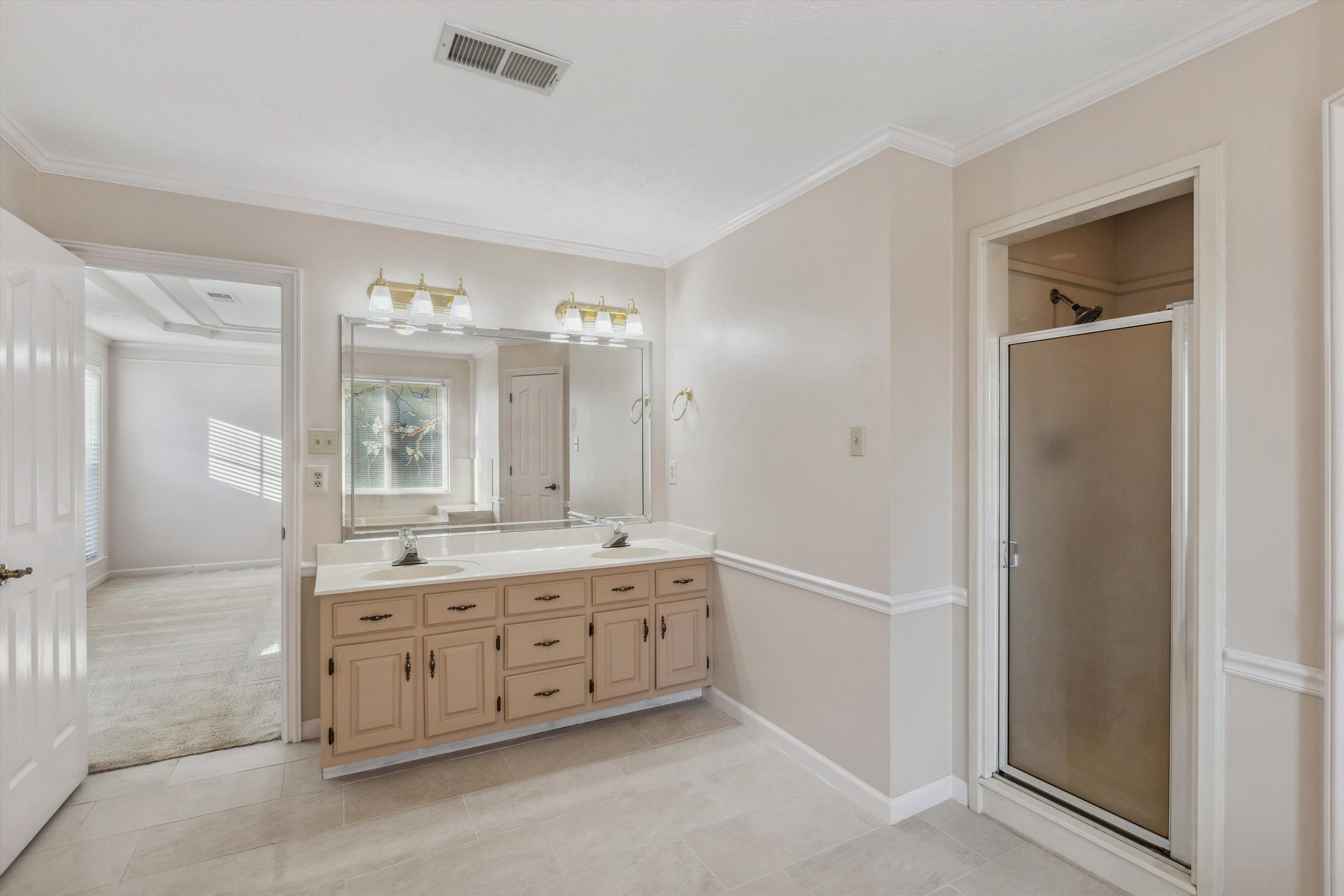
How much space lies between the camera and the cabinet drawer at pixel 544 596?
2.92 metres

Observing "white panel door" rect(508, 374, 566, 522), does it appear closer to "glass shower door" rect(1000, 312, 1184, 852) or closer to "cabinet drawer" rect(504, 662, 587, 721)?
"cabinet drawer" rect(504, 662, 587, 721)

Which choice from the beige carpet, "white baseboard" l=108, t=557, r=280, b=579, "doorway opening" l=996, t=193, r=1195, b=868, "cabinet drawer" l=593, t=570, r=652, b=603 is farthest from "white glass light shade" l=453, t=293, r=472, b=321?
"white baseboard" l=108, t=557, r=280, b=579

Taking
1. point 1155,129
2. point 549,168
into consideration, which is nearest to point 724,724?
point 549,168

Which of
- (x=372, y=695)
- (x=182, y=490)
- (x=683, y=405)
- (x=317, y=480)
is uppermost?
(x=683, y=405)

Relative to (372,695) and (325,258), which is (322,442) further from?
(372,695)

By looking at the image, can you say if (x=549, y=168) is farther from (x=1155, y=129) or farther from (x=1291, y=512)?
(x=1291, y=512)

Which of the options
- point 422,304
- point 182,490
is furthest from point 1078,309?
point 182,490

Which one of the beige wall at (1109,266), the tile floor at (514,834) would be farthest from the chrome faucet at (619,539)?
the beige wall at (1109,266)

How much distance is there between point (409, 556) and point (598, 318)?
5.24ft

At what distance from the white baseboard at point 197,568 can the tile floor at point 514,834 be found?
498cm

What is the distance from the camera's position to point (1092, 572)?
218cm

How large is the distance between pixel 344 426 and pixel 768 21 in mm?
2492

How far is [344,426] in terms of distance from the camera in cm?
310

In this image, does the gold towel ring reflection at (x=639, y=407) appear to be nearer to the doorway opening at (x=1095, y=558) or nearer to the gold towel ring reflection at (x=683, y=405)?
the gold towel ring reflection at (x=683, y=405)
